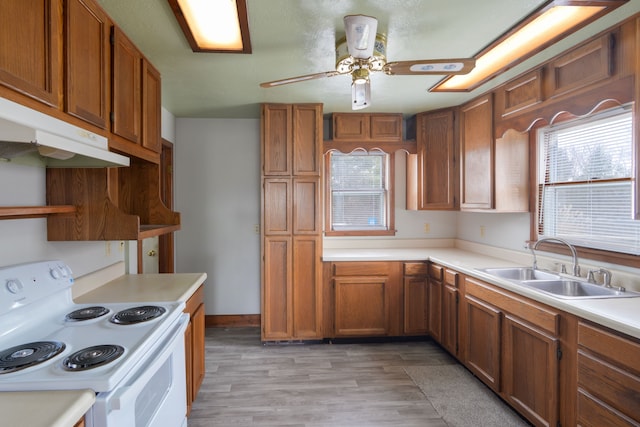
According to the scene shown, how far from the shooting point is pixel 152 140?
2.17 meters

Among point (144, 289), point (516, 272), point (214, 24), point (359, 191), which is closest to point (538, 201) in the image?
point (516, 272)

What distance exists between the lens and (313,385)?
250cm

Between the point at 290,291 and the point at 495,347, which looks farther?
the point at 290,291

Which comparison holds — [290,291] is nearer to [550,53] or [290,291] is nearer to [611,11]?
[550,53]

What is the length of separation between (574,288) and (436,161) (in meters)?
1.64

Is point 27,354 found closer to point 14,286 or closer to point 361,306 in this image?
point 14,286

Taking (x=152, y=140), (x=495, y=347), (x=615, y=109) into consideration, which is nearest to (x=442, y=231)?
(x=495, y=347)

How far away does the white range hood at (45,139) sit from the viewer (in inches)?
37.8

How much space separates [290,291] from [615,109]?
2812mm

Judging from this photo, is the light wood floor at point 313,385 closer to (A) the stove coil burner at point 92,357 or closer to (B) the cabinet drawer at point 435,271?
(B) the cabinet drawer at point 435,271

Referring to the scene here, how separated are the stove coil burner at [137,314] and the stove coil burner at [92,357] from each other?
0.25 meters

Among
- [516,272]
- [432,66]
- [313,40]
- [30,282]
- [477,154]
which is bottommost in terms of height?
[516,272]

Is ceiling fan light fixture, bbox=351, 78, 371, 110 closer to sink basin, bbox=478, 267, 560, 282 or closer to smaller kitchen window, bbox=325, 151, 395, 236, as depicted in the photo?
sink basin, bbox=478, 267, 560, 282

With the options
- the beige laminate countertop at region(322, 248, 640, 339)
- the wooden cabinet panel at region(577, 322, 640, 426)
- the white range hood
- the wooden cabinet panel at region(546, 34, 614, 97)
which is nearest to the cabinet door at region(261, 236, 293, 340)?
the beige laminate countertop at region(322, 248, 640, 339)
